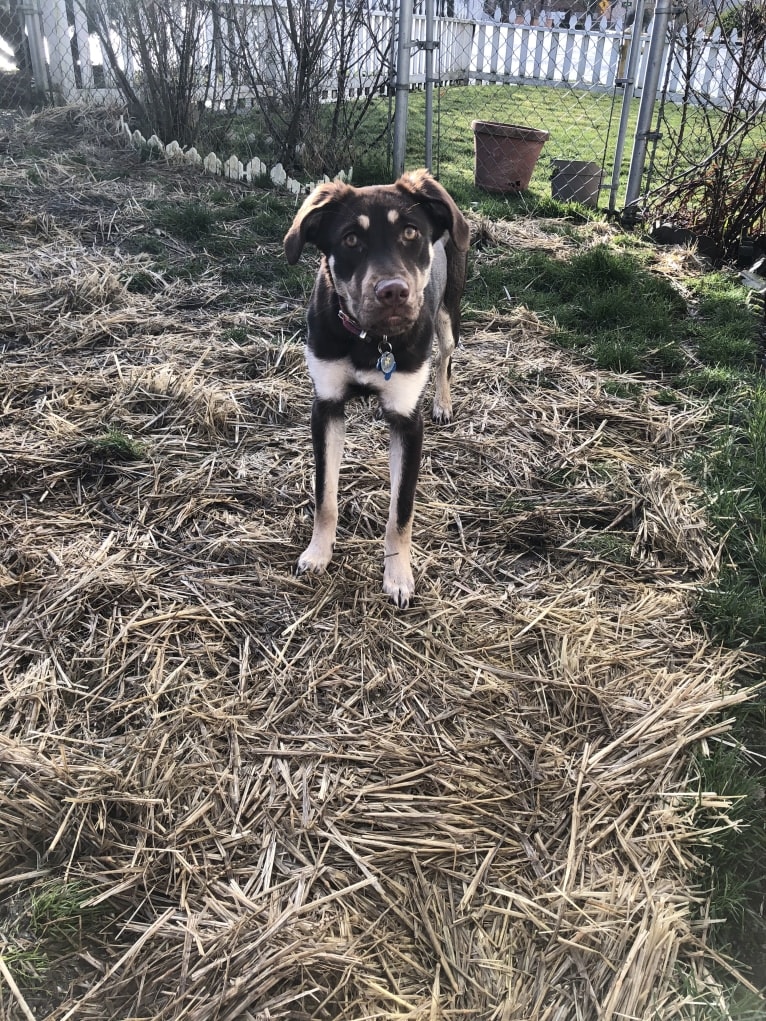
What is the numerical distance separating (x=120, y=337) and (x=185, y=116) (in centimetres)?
440

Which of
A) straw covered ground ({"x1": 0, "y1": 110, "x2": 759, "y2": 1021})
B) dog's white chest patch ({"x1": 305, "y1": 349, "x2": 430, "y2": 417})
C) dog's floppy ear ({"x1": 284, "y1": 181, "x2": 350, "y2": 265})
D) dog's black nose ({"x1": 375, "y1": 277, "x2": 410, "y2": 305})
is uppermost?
dog's floppy ear ({"x1": 284, "y1": 181, "x2": 350, "y2": 265})

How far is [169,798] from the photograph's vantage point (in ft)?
6.56

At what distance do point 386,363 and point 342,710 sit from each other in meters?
1.18

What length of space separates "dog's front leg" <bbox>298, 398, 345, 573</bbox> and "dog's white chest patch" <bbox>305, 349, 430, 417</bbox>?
0.06 meters

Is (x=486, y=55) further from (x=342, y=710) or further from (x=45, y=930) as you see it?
(x=45, y=930)

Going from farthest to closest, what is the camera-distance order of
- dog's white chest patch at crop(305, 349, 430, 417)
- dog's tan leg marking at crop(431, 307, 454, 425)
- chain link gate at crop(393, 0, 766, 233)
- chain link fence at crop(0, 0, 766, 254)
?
chain link gate at crop(393, 0, 766, 233) → chain link fence at crop(0, 0, 766, 254) → dog's tan leg marking at crop(431, 307, 454, 425) → dog's white chest patch at crop(305, 349, 430, 417)

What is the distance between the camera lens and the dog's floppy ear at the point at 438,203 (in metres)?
2.74

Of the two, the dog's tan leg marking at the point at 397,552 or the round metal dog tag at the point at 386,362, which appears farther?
the dog's tan leg marking at the point at 397,552

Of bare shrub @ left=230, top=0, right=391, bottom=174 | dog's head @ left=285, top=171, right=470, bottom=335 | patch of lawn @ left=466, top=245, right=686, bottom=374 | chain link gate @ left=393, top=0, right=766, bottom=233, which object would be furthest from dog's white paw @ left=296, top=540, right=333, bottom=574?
bare shrub @ left=230, top=0, right=391, bottom=174

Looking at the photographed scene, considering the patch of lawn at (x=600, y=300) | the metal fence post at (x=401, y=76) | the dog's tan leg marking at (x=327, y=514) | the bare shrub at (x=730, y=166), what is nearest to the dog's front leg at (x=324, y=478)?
the dog's tan leg marking at (x=327, y=514)

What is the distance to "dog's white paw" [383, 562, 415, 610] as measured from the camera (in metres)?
2.77

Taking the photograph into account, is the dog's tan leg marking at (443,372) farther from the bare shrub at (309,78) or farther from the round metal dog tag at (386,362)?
the bare shrub at (309,78)

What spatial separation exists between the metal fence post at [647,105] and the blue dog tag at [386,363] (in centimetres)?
544

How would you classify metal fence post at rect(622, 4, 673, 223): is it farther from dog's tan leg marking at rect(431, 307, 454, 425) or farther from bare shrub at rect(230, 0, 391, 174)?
dog's tan leg marking at rect(431, 307, 454, 425)
